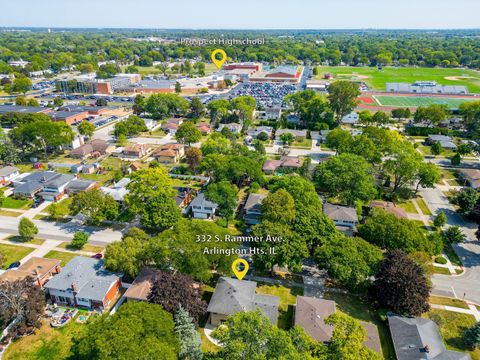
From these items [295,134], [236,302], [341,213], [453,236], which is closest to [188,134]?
[295,134]

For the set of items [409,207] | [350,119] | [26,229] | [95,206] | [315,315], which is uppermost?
[350,119]

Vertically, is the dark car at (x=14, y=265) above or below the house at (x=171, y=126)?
below

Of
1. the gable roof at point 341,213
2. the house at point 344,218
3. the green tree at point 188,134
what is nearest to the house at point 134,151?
the green tree at point 188,134

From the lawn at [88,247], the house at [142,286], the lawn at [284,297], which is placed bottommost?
the lawn at [284,297]

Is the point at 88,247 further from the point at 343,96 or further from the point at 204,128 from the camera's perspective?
the point at 343,96

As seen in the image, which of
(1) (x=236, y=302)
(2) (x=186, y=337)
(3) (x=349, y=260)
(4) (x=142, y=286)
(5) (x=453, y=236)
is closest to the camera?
(2) (x=186, y=337)

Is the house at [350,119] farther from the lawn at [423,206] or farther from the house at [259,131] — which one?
the lawn at [423,206]

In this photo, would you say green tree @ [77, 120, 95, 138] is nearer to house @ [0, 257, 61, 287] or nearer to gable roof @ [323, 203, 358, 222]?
house @ [0, 257, 61, 287]

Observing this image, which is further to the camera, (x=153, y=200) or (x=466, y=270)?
(x=153, y=200)
